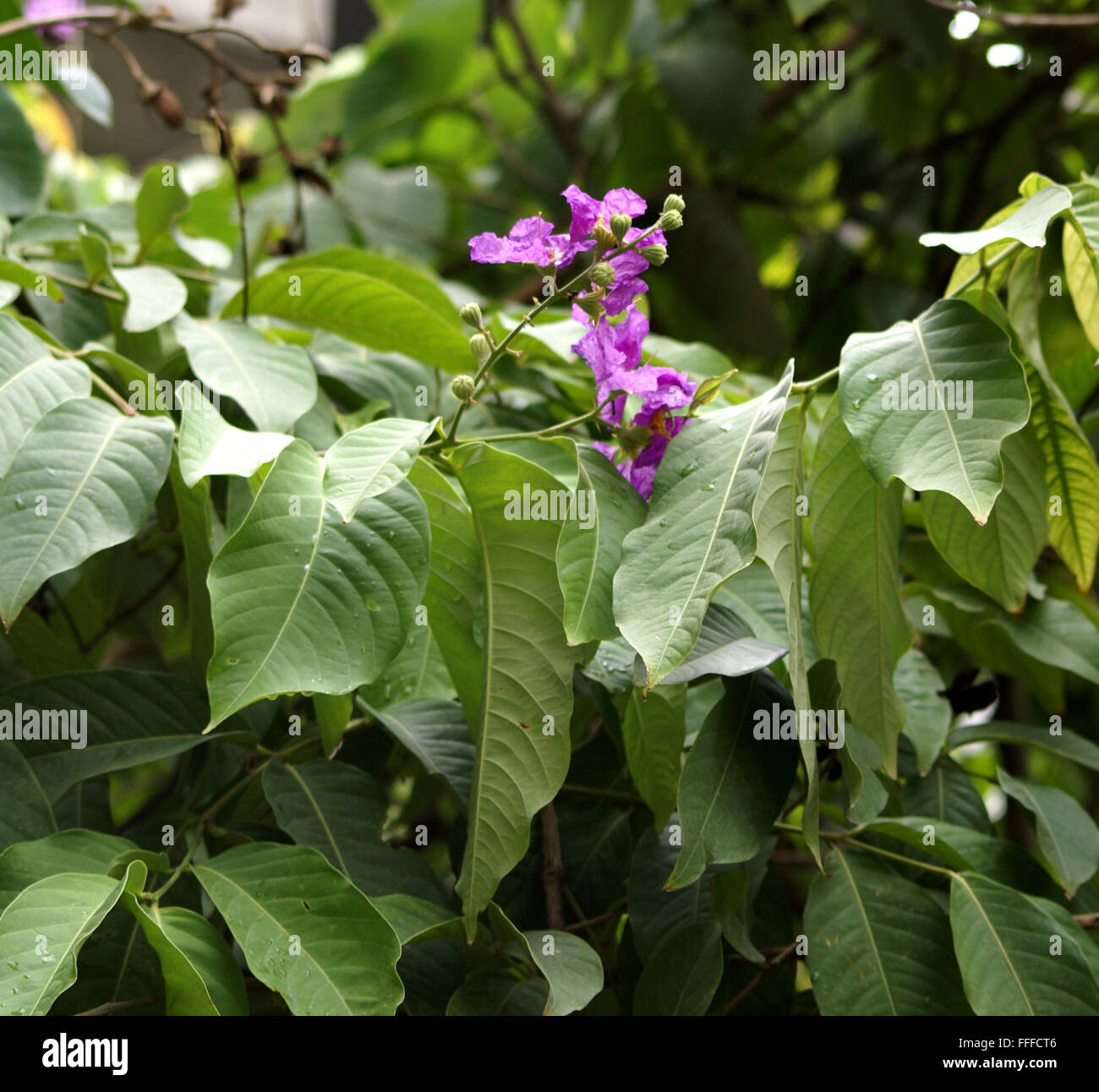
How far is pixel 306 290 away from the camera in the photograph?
0.75 metres

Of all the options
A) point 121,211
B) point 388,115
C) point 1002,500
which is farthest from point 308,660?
point 388,115

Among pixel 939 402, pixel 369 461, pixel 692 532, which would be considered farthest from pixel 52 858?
pixel 939 402

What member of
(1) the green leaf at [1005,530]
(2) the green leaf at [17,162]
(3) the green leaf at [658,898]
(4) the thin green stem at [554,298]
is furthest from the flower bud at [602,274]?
(2) the green leaf at [17,162]

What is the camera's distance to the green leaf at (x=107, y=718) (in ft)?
1.92

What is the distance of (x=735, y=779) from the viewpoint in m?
0.54

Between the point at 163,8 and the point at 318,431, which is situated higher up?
the point at 163,8

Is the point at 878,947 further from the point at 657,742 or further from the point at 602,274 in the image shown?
the point at 602,274

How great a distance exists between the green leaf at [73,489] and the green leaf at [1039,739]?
0.59 metres

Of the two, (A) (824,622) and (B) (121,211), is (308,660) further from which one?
(B) (121,211)

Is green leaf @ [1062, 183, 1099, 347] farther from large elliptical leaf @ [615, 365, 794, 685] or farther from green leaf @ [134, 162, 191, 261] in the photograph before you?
green leaf @ [134, 162, 191, 261]

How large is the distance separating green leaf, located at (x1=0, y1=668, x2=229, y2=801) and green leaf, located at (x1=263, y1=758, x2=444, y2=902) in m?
0.06

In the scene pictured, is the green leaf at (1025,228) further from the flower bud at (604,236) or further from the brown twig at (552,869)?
the brown twig at (552,869)

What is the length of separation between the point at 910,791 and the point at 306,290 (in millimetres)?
582

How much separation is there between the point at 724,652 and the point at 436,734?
0.63 feet
